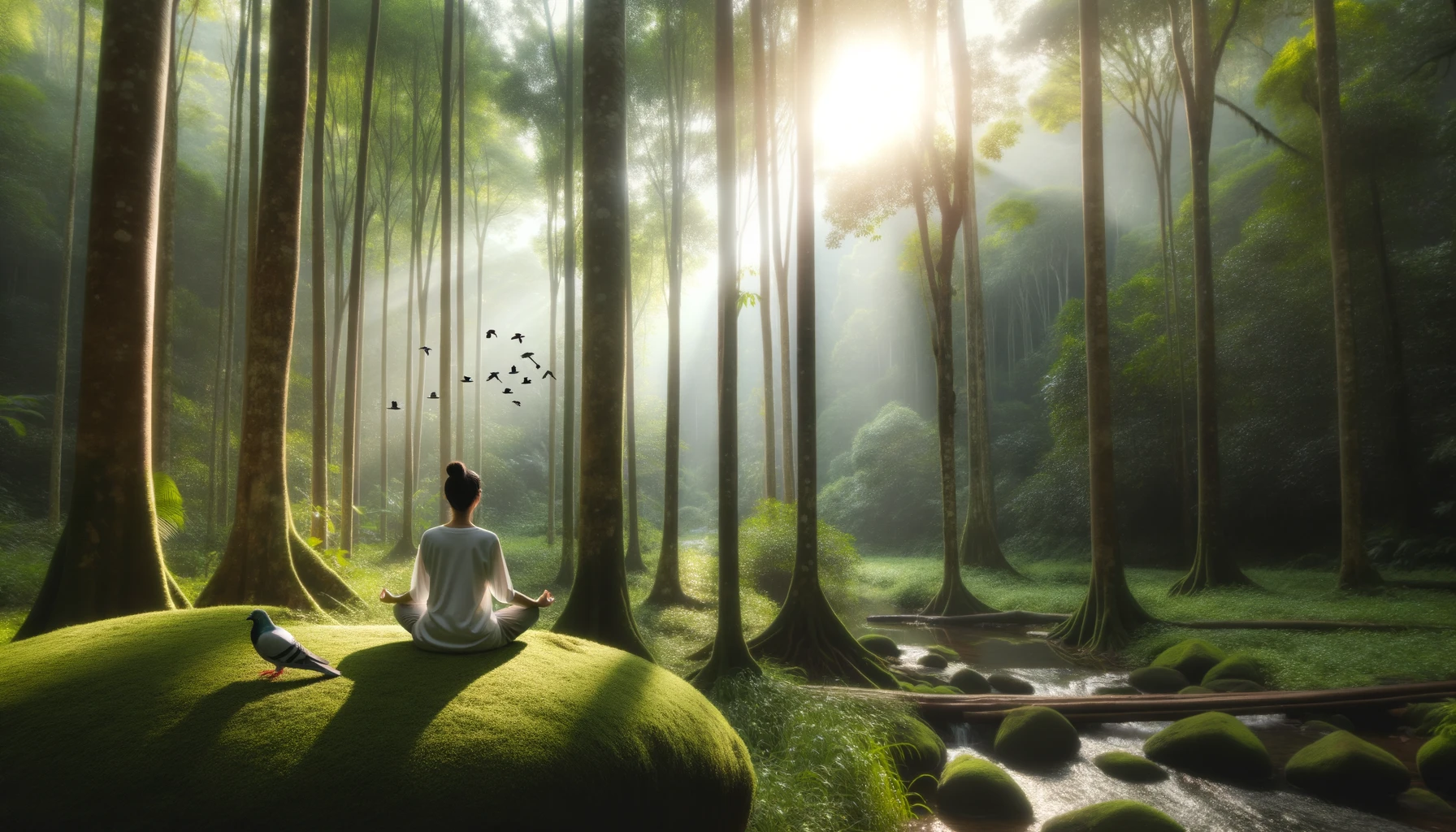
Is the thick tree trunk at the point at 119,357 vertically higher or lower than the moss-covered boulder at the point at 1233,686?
higher

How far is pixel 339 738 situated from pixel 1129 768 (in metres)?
5.36

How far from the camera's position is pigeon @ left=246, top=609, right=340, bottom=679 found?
233 centimetres

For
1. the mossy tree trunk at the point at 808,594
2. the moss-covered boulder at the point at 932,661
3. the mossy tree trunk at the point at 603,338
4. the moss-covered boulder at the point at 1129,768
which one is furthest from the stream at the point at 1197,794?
the mossy tree trunk at the point at 603,338

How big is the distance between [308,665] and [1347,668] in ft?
27.7

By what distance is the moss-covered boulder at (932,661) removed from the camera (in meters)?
8.61

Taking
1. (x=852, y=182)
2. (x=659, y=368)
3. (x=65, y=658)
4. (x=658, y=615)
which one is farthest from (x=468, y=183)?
(x=659, y=368)

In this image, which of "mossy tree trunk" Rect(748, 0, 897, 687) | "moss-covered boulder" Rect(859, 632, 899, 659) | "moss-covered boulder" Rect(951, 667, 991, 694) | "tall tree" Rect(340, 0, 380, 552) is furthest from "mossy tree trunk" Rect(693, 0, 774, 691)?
"tall tree" Rect(340, 0, 380, 552)

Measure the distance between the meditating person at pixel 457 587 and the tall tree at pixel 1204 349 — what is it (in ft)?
36.4

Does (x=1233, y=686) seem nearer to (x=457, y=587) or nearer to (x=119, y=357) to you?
(x=457, y=587)

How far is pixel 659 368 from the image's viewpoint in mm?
80188

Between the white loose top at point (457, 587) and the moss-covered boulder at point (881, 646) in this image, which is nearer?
the white loose top at point (457, 587)

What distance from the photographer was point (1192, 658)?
7410 mm

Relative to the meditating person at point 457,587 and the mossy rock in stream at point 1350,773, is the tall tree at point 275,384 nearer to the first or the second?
the meditating person at point 457,587

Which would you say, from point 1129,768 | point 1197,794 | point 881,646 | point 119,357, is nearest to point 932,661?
point 881,646
